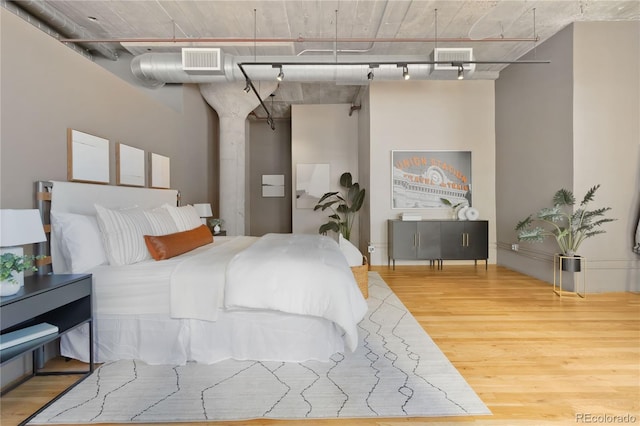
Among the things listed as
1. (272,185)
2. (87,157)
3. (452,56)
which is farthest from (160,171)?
(272,185)

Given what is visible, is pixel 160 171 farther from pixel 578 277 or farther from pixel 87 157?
pixel 578 277

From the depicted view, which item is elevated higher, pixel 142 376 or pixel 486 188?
pixel 486 188

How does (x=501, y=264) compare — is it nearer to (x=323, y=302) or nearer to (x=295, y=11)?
(x=323, y=302)

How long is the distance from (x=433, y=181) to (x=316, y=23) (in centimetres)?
320

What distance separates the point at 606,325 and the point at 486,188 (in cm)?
315

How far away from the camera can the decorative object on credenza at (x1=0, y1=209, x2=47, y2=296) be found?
1644 mm

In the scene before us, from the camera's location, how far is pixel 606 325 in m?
2.90

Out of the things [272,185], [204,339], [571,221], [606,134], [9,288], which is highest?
[606,134]

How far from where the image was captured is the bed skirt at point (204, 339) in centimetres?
226

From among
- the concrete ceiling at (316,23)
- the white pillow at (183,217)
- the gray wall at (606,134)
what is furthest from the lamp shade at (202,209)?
the gray wall at (606,134)

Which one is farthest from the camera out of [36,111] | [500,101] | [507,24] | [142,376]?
[500,101]

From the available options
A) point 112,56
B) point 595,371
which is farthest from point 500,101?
point 112,56

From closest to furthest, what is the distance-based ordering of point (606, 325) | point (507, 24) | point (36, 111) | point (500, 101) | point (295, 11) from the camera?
point (36, 111)
point (606, 325)
point (295, 11)
point (507, 24)
point (500, 101)

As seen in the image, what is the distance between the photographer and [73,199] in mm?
2574
